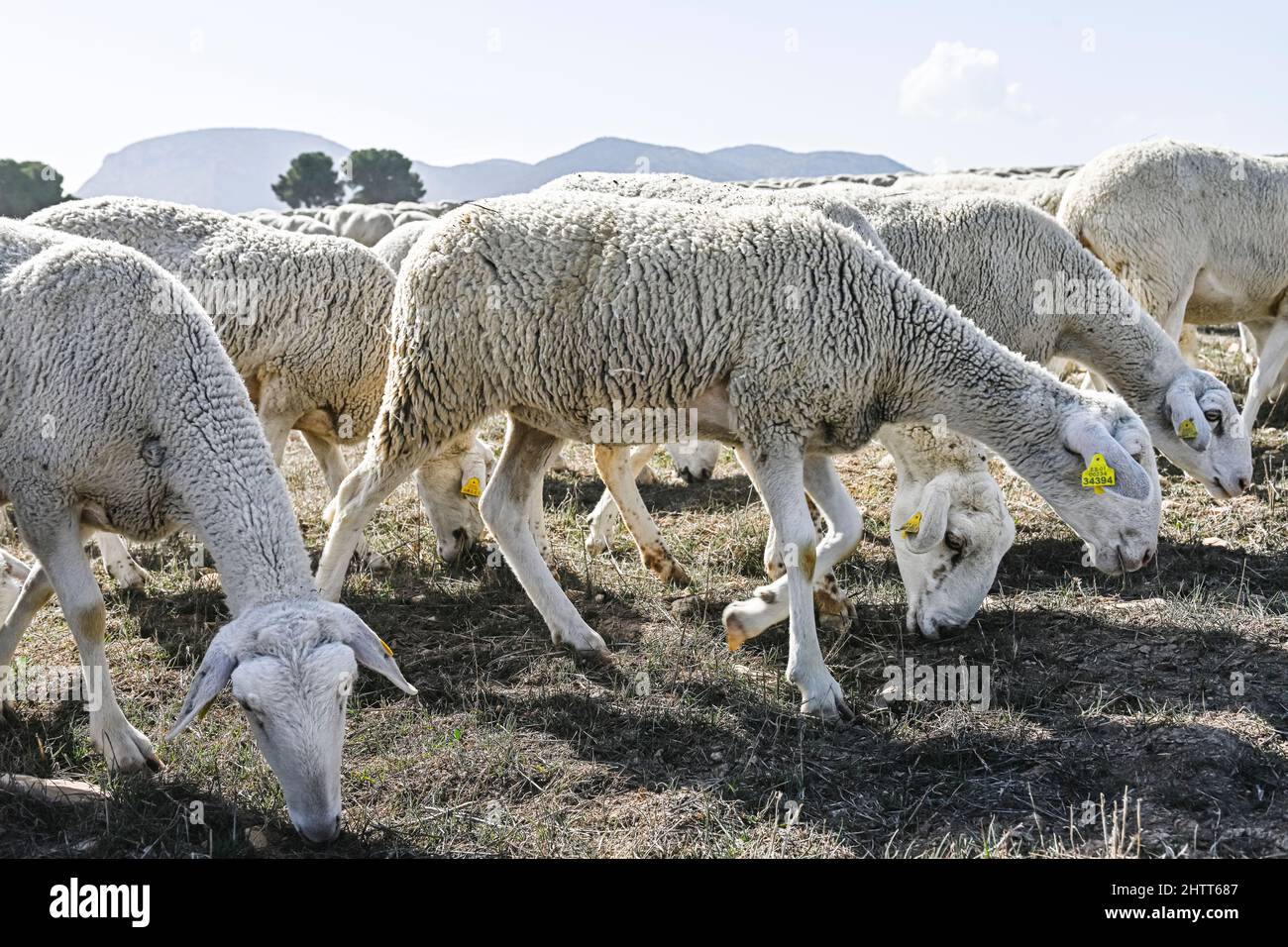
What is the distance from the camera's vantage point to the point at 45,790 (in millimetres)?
4051

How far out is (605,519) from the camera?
703 centimetres

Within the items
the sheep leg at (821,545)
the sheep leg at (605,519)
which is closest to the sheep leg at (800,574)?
the sheep leg at (821,545)

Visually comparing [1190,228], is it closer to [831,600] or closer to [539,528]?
[831,600]

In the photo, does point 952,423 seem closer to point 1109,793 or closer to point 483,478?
point 1109,793

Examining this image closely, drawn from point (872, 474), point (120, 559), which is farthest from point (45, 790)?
point (872, 474)

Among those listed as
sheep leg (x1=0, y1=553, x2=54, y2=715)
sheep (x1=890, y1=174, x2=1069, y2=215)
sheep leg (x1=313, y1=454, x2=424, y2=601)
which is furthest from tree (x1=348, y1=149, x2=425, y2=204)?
sheep leg (x1=0, y1=553, x2=54, y2=715)

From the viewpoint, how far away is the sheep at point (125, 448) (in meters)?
3.79

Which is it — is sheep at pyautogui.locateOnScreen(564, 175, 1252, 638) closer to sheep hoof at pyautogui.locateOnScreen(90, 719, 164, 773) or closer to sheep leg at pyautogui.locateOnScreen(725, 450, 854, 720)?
sheep leg at pyautogui.locateOnScreen(725, 450, 854, 720)

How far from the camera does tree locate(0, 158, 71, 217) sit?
30.0m

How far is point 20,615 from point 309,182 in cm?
4310

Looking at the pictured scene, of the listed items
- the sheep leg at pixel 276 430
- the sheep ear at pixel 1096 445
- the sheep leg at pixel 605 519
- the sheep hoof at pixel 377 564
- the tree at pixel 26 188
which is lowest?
the sheep hoof at pixel 377 564

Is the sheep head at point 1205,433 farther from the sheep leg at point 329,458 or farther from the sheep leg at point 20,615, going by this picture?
the sheep leg at point 20,615

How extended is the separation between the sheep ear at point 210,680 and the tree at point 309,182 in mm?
43768

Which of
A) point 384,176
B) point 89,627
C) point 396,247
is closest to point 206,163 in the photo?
point 384,176
